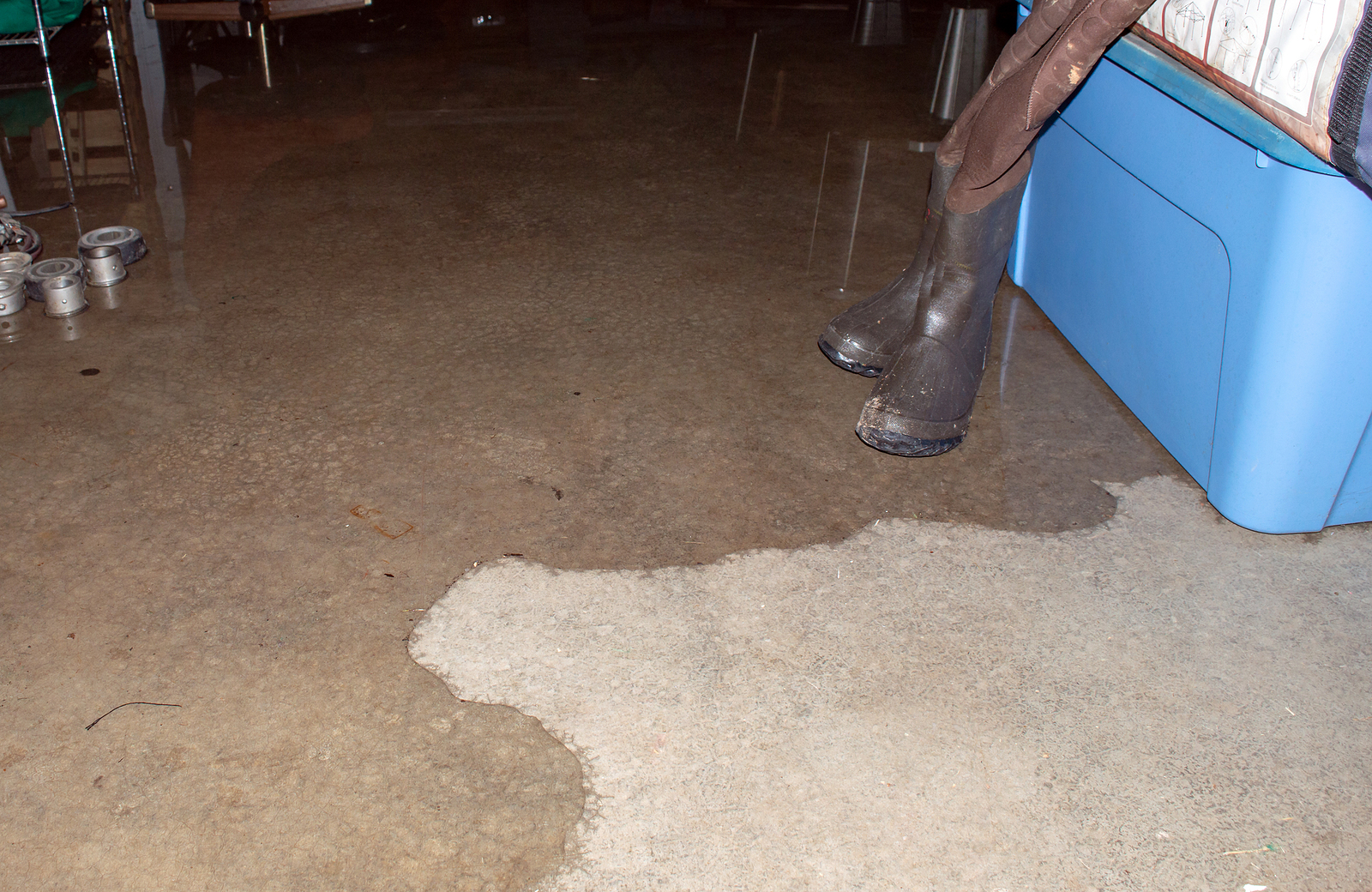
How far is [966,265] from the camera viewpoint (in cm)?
175

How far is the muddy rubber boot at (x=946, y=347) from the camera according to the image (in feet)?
5.59

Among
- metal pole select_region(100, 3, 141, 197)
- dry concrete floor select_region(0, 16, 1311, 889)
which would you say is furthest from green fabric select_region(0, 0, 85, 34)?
dry concrete floor select_region(0, 16, 1311, 889)

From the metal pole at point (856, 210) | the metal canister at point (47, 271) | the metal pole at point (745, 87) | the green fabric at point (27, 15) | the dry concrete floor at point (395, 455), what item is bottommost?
the dry concrete floor at point (395, 455)

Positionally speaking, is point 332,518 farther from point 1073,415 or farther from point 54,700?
point 1073,415

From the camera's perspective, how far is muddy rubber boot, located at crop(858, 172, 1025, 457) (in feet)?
5.59

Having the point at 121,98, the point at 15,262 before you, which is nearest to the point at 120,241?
the point at 15,262

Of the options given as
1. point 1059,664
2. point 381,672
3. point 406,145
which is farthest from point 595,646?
point 406,145

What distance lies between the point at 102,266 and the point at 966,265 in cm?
180

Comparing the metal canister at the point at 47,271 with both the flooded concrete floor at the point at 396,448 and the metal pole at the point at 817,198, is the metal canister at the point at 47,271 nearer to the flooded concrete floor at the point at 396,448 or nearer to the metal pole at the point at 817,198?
the flooded concrete floor at the point at 396,448

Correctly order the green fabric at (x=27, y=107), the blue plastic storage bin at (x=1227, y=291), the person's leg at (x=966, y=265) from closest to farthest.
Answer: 1. the blue plastic storage bin at (x=1227, y=291)
2. the person's leg at (x=966, y=265)
3. the green fabric at (x=27, y=107)

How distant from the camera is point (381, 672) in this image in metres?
1.31

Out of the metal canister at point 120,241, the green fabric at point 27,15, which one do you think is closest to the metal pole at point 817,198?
the metal canister at point 120,241

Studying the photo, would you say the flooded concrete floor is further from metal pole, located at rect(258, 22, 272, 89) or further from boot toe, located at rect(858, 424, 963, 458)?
metal pole, located at rect(258, 22, 272, 89)

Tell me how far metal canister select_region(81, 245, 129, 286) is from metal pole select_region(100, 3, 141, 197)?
1.53 ft
